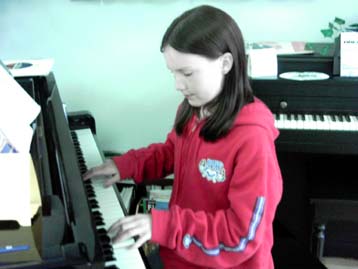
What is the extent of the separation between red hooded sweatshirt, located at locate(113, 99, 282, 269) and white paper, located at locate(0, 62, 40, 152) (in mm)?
304

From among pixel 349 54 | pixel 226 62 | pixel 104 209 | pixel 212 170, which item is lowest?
pixel 104 209

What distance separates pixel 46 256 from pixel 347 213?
1.44 m

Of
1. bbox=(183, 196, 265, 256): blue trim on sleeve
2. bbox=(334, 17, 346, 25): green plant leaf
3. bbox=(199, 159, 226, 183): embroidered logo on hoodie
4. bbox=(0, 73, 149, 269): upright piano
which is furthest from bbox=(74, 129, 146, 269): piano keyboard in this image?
bbox=(334, 17, 346, 25): green plant leaf

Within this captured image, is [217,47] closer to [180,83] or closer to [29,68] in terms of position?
[180,83]

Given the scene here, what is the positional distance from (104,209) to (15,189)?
53 centimetres

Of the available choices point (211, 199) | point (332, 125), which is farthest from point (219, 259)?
point (332, 125)

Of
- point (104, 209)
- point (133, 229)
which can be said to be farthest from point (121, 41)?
point (133, 229)

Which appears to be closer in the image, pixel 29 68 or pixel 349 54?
pixel 29 68

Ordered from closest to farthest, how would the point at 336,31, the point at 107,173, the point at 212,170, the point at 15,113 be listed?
1. the point at 15,113
2. the point at 212,170
3. the point at 107,173
4. the point at 336,31

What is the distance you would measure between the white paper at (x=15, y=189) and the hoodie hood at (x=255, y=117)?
527 millimetres

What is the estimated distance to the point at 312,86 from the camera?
185 cm

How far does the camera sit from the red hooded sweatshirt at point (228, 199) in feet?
3.49

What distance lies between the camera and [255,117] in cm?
115

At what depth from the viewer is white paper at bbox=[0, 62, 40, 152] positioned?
34.6 inches
